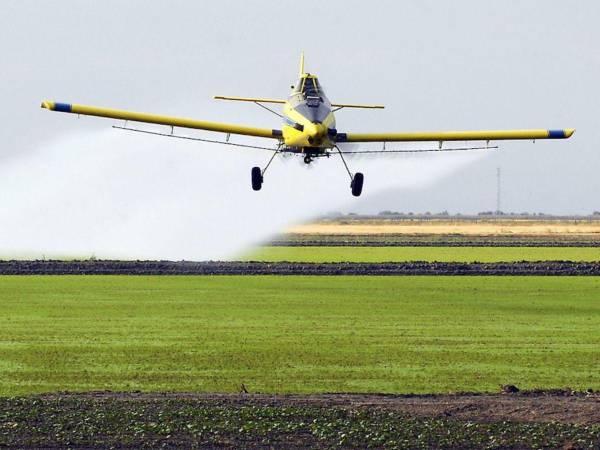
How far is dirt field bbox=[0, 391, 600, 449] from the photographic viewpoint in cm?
2127

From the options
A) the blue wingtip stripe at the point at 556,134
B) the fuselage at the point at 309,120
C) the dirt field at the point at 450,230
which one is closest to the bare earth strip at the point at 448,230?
the dirt field at the point at 450,230

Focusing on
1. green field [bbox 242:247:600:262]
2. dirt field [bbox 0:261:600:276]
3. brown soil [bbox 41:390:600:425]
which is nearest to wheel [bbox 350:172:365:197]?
dirt field [bbox 0:261:600:276]

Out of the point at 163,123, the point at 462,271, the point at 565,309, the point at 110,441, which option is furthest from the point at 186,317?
the point at 462,271

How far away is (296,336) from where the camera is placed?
3516cm

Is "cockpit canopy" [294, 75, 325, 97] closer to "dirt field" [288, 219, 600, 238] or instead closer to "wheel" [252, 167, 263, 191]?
"wheel" [252, 167, 263, 191]

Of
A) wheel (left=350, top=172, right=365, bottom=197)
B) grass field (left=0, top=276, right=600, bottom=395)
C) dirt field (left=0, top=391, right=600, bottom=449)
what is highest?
wheel (left=350, top=172, right=365, bottom=197)

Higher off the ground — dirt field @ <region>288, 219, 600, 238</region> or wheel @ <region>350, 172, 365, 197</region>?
wheel @ <region>350, 172, 365, 197</region>

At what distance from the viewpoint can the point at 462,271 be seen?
62.1m

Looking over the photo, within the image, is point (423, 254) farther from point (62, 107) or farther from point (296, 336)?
point (296, 336)

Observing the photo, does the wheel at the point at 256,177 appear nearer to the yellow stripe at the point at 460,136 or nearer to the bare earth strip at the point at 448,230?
the yellow stripe at the point at 460,136

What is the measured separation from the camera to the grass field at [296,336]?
2798 centimetres

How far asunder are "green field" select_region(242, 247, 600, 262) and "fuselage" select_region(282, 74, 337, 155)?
3155 cm

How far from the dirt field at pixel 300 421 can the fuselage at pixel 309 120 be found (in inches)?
647

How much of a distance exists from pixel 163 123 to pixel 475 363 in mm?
21575
